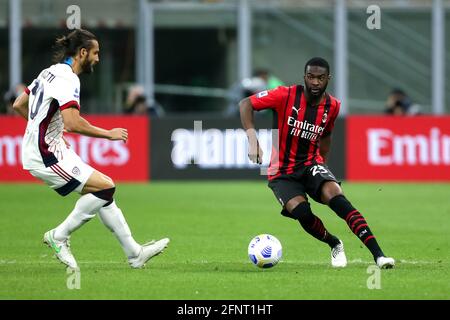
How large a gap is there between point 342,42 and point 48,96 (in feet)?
57.0

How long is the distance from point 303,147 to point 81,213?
7.45ft

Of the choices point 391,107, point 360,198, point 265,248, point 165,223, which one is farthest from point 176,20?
point 265,248

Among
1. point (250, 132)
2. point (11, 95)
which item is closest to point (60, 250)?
point (250, 132)

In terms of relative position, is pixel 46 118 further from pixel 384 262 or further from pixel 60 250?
pixel 384 262

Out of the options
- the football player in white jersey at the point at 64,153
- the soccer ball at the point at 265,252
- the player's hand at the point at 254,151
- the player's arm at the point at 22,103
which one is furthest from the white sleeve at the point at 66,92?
the soccer ball at the point at 265,252

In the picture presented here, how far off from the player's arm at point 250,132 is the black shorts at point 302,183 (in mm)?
526

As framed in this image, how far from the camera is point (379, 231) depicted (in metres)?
13.7

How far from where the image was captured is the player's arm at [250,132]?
962 centimetres

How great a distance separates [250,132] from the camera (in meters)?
9.82

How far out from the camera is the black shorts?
10016mm

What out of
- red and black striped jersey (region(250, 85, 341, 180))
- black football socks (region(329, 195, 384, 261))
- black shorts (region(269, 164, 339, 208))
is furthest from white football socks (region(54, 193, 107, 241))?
black football socks (region(329, 195, 384, 261))
